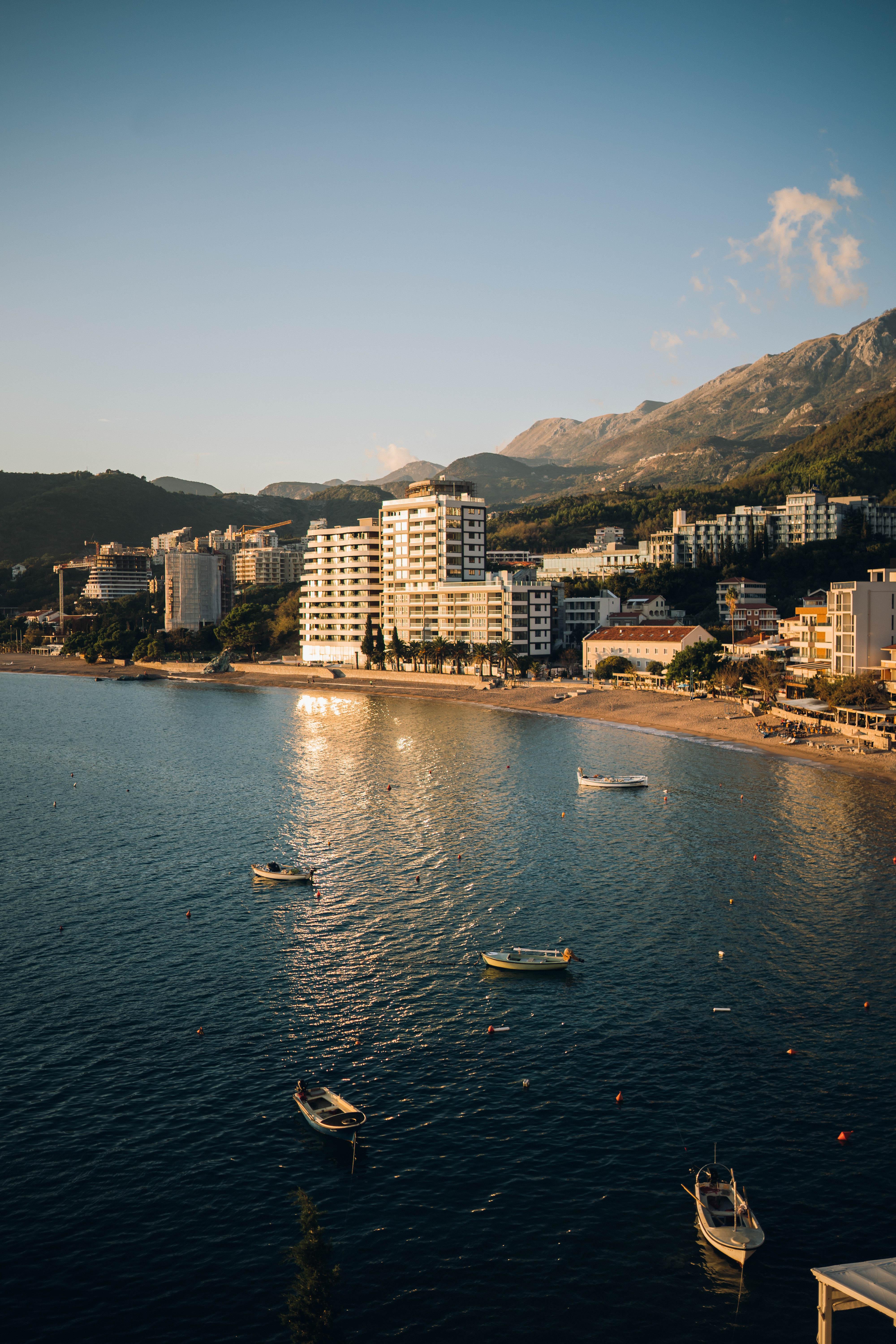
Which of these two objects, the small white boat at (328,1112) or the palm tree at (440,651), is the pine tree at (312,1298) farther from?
the palm tree at (440,651)

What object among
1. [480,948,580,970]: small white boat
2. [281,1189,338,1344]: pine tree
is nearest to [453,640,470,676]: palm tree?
[480,948,580,970]: small white boat

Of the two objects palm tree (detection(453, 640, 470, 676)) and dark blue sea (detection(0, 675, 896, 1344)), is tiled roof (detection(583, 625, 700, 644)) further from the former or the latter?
dark blue sea (detection(0, 675, 896, 1344))

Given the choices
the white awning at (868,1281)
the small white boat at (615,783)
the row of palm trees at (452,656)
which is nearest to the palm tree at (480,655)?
the row of palm trees at (452,656)

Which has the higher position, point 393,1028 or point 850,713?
point 850,713

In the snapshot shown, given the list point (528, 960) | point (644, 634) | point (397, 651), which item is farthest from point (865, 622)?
point (397, 651)

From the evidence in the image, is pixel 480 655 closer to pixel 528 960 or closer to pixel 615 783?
pixel 615 783

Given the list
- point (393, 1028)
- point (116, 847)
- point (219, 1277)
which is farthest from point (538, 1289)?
point (116, 847)

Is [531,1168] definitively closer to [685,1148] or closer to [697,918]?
[685,1148]
